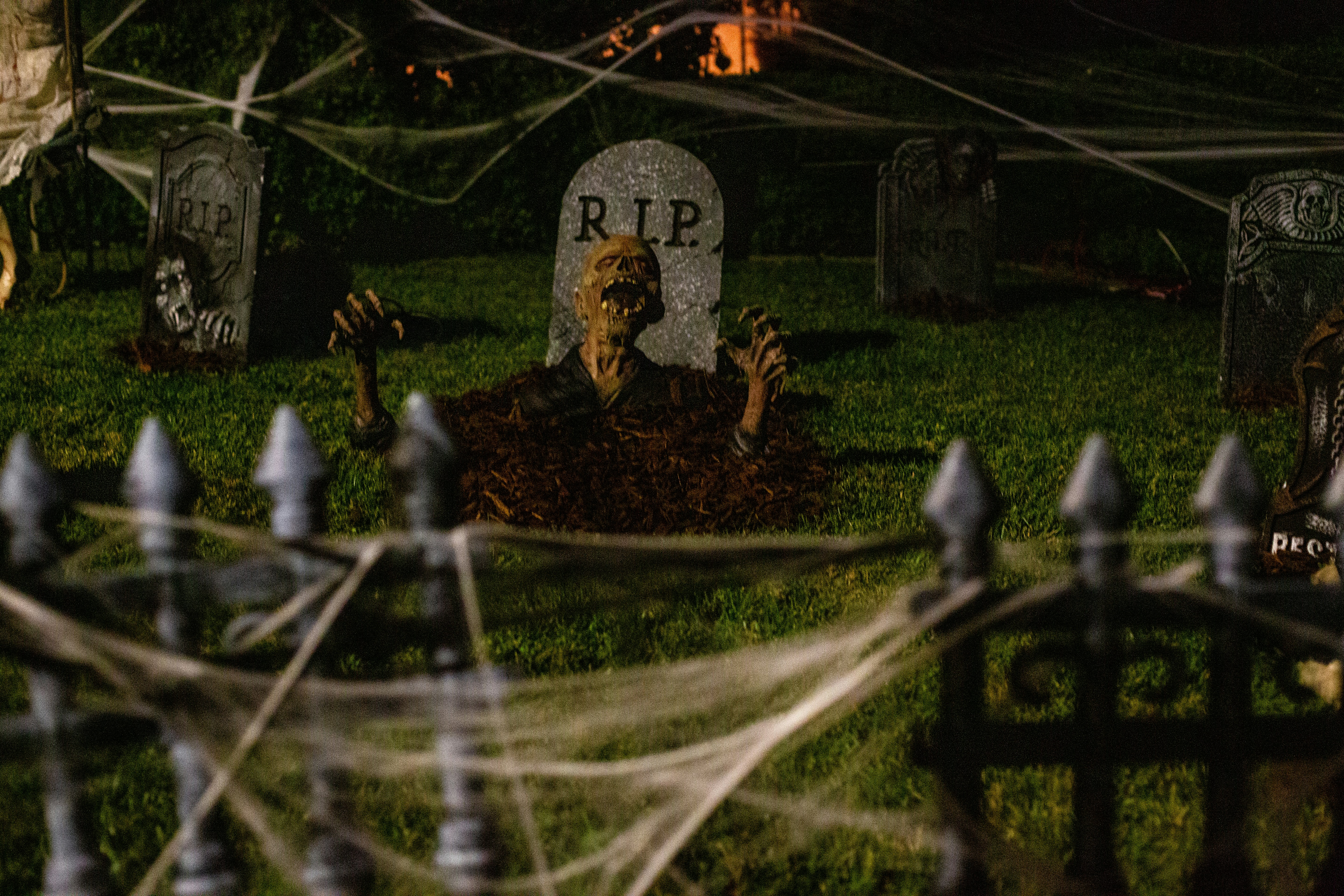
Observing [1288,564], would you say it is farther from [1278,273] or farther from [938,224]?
[938,224]

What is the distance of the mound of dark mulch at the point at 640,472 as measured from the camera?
501 centimetres

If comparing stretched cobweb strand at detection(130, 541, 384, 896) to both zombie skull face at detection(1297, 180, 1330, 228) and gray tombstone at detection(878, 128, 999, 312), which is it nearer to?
zombie skull face at detection(1297, 180, 1330, 228)

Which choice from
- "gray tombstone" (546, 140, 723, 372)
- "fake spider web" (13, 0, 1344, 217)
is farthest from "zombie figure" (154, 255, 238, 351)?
"fake spider web" (13, 0, 1344, 217)

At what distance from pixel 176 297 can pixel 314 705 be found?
23.7 ft

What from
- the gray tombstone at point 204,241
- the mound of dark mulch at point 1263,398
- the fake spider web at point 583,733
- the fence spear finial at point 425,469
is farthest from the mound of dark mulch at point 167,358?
the mound of dark mulch at point 1263,398

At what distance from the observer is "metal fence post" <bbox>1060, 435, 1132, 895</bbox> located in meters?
1.96

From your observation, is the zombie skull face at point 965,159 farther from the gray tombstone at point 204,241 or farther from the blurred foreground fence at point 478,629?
the blurred foreground fence at point 478,629

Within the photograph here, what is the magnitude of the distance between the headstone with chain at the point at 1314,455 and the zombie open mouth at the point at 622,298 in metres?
2.74

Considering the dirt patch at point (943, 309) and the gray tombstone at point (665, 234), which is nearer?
the gray tombstone at point (665, 234)

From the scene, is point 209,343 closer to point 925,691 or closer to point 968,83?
point 925,691

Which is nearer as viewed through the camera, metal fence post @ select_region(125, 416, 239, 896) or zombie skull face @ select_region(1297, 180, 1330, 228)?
metal fence post @ select_region(125, 416, 239, 896)

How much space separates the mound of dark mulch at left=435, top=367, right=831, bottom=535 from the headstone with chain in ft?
5.92

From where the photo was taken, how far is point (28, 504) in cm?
196

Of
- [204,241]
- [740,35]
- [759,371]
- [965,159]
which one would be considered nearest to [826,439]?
[759,371]
